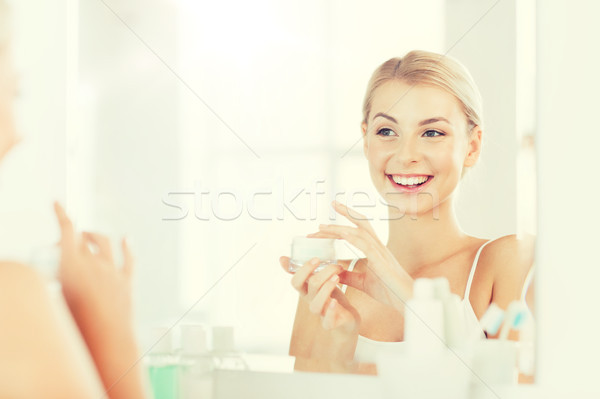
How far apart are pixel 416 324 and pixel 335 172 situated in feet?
0.89

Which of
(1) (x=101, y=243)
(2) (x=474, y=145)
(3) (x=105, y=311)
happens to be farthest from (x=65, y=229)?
(2) (x=474, y=145)

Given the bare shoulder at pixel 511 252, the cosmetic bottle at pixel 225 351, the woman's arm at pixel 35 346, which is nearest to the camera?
the woman's arm at pixel 35 346

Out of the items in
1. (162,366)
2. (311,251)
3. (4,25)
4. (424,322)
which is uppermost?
(4,25)

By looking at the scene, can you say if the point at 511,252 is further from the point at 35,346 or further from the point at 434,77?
the point at 35,346

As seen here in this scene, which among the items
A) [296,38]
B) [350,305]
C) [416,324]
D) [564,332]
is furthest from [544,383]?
[296,38]

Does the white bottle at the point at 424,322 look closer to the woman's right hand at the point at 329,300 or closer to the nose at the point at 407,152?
the woman's right hand at the point at 329,300

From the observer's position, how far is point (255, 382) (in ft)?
3.26

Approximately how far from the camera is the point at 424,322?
0.90 m

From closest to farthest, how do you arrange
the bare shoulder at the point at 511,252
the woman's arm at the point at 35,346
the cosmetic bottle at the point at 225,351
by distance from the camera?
the woman's arm at the point at 35,346
the bare shoulder at the point at 511,252
the cosmetic bottle at the point at 225,351

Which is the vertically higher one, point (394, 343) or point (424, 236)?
point (424, 236)

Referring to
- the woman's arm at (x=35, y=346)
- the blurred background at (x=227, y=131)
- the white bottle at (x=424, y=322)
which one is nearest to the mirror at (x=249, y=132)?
the blurred background at (x=227, y=131)

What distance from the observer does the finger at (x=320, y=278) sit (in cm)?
94

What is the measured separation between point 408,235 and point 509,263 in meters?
0.16

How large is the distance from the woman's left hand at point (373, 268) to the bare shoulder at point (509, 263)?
0.42 feet
